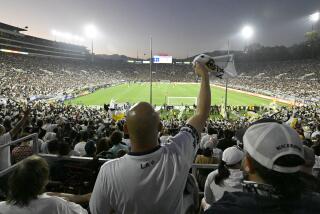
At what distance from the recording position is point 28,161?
283cm

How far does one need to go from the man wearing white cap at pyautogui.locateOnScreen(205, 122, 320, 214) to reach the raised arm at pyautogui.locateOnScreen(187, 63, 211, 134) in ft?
3.04

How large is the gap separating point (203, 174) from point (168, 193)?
310 cm

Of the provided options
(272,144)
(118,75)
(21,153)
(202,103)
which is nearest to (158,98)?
(21,153)

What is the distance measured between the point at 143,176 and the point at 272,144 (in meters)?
1.06

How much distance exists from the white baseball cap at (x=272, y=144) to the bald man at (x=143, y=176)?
77 centimetres

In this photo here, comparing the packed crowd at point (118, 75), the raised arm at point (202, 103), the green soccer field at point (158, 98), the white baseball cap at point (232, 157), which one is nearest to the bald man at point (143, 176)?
the raised arm at point (202, 103)

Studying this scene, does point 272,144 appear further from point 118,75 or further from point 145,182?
point 118,75

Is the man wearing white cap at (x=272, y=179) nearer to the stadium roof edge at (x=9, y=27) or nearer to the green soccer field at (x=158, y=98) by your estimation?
the green soccer field at (x=158, y=98)

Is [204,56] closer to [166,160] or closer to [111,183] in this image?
[166,160]

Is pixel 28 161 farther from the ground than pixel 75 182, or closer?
farther from the ground

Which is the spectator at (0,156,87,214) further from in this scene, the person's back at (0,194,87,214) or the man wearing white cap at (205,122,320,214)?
the man wearing white cap at (205,122,320,214)

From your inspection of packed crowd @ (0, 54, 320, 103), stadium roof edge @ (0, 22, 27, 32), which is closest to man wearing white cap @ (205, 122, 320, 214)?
packed crowd @ (0, 54, 320, 103)

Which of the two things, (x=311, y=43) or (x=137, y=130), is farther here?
(x=311, y=43)

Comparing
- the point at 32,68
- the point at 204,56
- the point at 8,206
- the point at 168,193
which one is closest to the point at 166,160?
the point at 168,193
